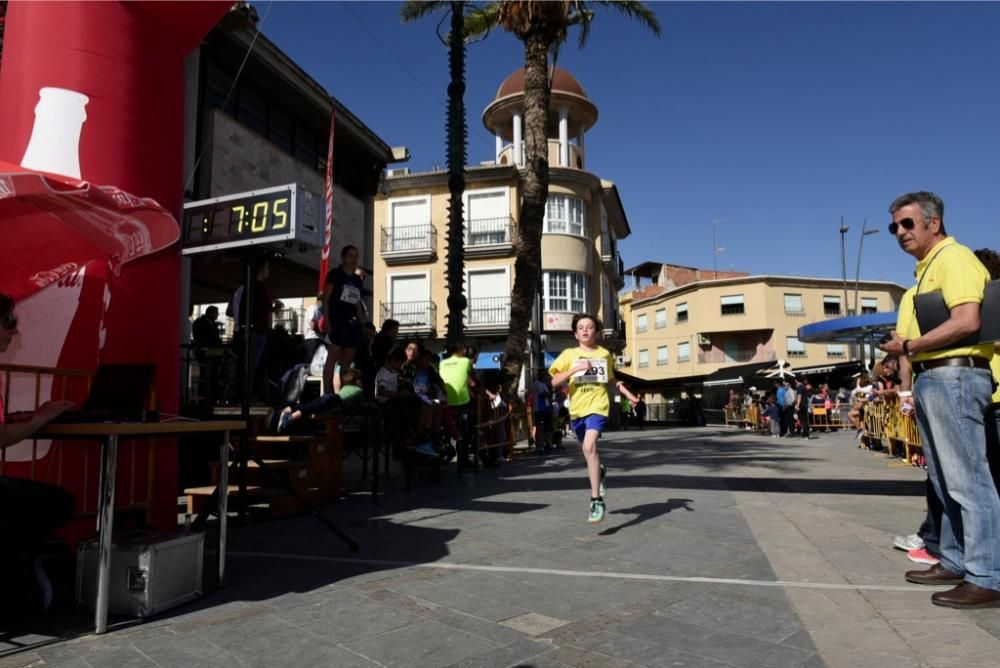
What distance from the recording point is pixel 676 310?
53.7m

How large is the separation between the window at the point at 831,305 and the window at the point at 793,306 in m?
Answer: 1.98

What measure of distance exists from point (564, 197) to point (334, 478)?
28570 mm

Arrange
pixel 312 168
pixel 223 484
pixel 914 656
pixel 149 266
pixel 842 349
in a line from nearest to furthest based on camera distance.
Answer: pixel 914 656 → pixel 223 484 → pixel 149 266 → pixel 312 168 → pixel 842 349

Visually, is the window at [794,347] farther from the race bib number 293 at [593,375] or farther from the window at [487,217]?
the race bib number 293 at [593,375]

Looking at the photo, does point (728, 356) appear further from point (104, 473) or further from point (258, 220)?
point (104, 473)

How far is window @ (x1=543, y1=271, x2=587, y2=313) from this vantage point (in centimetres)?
3294

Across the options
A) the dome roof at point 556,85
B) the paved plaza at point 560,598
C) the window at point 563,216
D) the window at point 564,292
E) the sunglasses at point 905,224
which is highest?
the dome roof at point 556,85

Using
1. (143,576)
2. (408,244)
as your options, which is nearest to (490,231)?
(408,244)

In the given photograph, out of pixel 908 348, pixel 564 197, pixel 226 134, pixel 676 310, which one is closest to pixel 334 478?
pixel 908 348

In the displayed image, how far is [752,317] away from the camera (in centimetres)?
4925

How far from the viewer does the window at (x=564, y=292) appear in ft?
108

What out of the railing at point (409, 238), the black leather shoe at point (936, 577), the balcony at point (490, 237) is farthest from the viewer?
the railing at point (409, 238)

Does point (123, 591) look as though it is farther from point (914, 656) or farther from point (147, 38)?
point (147, 38)

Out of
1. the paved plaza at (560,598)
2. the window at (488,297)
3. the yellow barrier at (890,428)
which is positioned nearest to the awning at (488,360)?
the window at (488,297)
